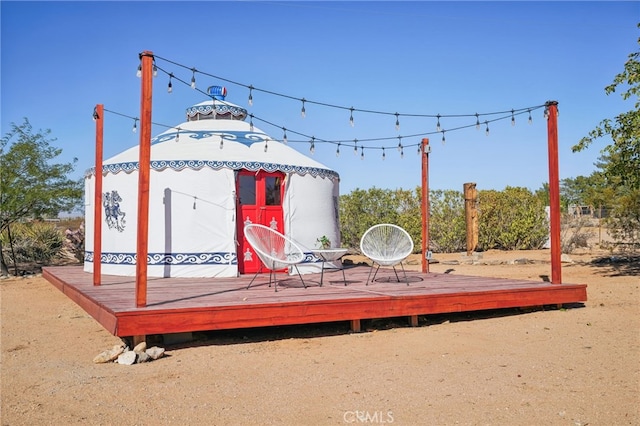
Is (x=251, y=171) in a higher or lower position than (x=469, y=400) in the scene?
higher

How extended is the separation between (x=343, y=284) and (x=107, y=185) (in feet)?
12.0

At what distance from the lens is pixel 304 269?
25.8ft

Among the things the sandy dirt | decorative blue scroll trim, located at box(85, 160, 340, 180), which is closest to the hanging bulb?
decorative blue scroll trim, located at box(85, 160, 340, 180)

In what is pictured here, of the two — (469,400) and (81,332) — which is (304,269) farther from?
(469,400)

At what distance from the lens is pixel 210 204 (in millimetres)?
7422

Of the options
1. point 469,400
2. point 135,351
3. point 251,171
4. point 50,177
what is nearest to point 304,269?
point 251,171

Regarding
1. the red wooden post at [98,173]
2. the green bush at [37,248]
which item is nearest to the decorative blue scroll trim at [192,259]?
the red wooden post at [98,173]

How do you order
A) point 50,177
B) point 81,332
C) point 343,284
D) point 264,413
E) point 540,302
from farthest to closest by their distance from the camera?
1. point 50,177
2. point 343,284
3. point 540,302
4. point 81,332
5. point 264,413

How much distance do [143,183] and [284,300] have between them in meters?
1.50

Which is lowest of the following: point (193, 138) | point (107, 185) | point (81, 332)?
point (81, 332)

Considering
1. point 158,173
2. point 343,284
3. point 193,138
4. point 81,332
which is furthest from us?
point 193,138

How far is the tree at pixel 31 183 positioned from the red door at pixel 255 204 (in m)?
4.52

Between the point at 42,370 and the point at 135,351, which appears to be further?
the point at 135,351

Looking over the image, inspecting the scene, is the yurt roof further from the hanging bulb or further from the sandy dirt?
the sandy dirt
